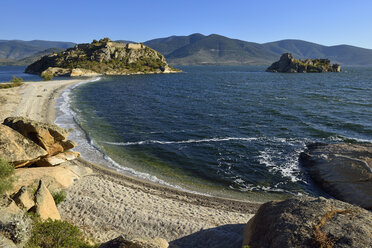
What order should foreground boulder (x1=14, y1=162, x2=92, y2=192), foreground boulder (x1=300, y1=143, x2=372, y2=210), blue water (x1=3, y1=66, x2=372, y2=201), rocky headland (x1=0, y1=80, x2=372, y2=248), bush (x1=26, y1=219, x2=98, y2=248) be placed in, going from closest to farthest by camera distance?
rocky headland (x1=0, y1=80, x2=372, y2=248)
bush (x1=26, y1=219, x2=98, y2=248)
foreground boulder (x1=14, y1=162, x2=92, y2=192)
foreground boulder (x1=300, y1=143, x2=372, y2=210)
blue water (x1=3, y1=66, x2=372, y2=201)

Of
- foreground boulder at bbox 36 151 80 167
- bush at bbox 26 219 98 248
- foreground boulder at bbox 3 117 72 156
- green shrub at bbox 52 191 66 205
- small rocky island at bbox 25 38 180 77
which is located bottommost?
green shrub at bbox 52 191 66 205

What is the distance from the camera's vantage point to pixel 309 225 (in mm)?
8602

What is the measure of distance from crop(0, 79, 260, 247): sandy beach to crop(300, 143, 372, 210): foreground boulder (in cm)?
716

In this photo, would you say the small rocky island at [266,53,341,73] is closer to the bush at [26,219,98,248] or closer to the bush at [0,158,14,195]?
the bush at [0,158,14,195]

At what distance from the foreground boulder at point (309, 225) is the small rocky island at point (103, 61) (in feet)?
435

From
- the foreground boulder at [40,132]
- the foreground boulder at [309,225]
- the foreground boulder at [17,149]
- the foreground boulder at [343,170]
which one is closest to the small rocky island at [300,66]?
the foreground boulder at [343,170]

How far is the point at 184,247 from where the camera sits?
11609mm

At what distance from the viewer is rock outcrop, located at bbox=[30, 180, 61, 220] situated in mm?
10898

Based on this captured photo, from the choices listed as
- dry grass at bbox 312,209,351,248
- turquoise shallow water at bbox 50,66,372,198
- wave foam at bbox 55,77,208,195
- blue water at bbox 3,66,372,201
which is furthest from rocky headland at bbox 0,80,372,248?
turquoise shallow water at bbox 50,66,372,198

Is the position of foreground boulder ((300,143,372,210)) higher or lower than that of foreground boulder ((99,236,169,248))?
lower

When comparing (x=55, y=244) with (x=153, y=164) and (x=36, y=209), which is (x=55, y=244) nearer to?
(x=36, y=209)

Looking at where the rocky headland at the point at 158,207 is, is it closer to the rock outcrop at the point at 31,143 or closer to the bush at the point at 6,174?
the rock outcrop at the point at 31,143

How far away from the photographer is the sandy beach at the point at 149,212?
485 inches

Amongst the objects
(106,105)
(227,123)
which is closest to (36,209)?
(227,123)
